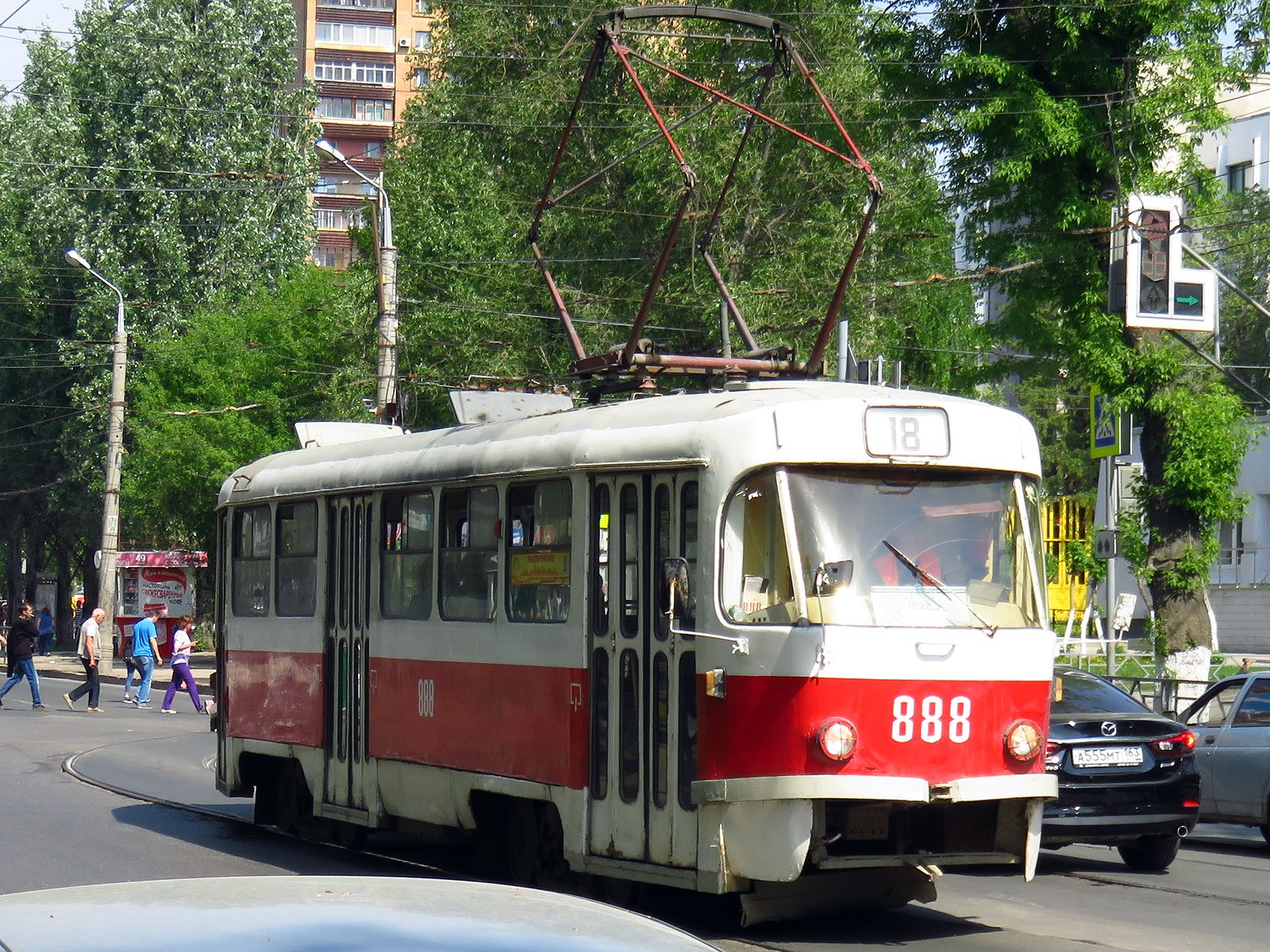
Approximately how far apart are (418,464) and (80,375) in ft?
136

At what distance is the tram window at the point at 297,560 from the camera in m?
12.7

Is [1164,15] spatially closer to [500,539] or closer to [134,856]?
[500,539]

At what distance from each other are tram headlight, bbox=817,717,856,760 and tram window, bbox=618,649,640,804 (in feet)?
3.69

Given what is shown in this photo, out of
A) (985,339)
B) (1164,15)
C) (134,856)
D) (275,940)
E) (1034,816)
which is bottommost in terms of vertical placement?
(134,856)

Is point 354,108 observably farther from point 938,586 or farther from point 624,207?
point 938,586

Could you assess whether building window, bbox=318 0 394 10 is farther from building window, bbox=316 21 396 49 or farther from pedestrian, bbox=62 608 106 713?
pedestrian, bbox=62 608 106 713

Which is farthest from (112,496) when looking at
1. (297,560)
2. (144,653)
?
(297,560)

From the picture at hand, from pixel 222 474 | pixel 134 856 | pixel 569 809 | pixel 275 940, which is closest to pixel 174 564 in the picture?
pixel 222 474

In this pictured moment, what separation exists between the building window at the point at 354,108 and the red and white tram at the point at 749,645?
81.6m

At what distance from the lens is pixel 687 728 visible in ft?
28.9

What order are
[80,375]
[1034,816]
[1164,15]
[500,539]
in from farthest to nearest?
[80,375], [1164,15], [500,539], [1034,816]

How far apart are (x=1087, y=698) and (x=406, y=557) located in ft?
16.4

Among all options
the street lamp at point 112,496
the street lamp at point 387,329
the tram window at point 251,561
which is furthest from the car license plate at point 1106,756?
the street lamp at point 112,496

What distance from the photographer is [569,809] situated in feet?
30.8
